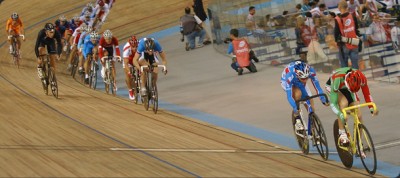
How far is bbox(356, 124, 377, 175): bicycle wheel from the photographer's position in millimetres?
9914

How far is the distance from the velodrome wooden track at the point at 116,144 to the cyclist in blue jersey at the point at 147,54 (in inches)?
28.5

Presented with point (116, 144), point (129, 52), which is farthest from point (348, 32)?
point (116, 144)

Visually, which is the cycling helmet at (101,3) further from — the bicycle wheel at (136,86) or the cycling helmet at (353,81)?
the cycling helmet at (353,81)

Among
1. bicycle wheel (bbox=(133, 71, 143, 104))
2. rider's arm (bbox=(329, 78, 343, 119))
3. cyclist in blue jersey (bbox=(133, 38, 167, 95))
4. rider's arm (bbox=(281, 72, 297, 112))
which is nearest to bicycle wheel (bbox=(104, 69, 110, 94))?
bicycle wheel (bbox=(133, 71, 143, 104))

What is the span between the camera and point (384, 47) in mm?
15312

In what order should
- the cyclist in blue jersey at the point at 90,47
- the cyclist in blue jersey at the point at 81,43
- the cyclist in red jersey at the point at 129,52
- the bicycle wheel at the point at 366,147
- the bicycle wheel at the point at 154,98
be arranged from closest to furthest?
the bicycle wheel at the point at 366,147 → the bicycle wheel at the point at 154,98 → the cyclist in red jersey at the point at 129,52 → the cyclist in blue jersey at the point at 90,47 → the cyclist in blue jersey at the point at 81,43

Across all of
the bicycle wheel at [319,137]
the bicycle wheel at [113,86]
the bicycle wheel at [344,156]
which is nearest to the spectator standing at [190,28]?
the bicycle wheel at [113,86]

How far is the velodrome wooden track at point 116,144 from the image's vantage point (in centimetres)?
1090

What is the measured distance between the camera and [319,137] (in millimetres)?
11062

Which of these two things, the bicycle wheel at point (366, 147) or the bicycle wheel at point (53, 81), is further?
the bicycle wheel at point (53, 81)

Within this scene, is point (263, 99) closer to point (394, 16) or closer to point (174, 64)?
point (394, 16)

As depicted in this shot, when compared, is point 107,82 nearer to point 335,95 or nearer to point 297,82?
point 297,82

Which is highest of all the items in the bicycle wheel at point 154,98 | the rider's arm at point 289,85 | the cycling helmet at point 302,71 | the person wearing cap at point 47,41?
the person wearing cap at point 47,41

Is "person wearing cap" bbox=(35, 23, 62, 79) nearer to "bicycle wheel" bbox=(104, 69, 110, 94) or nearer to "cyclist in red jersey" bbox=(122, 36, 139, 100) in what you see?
"cyclist in red jersey" bbox=(122, 36, 139, 100)
